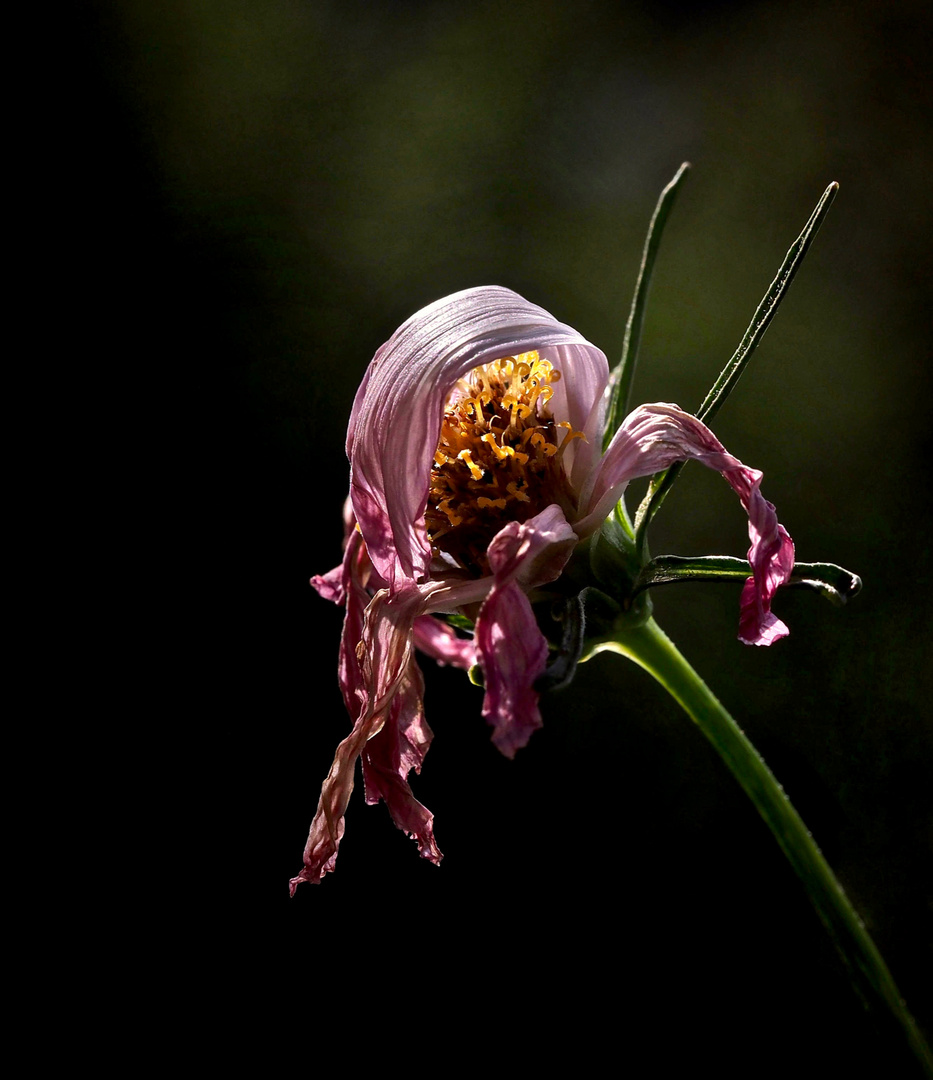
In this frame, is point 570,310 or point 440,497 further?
point 570,310

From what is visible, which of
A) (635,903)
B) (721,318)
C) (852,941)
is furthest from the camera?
(721,318)

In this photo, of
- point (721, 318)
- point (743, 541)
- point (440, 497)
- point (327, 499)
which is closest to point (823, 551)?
point (743, 541)

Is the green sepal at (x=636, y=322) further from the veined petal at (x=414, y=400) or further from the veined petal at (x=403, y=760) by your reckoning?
the veined petal at (x=403, y=760)

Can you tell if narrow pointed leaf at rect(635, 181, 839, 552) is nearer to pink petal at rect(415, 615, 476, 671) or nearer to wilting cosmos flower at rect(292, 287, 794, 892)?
wilting cosmos flower at rect(292, 287, 794, 892)

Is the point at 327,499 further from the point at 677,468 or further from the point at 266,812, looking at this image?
the point at 677,468

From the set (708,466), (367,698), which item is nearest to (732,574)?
(708,466)

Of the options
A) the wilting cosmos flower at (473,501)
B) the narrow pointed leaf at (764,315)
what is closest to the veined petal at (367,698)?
the wilting cosmos flower at (473,501)

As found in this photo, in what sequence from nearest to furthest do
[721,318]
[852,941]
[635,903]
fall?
[852,941] → [635,903] → [721,318]
